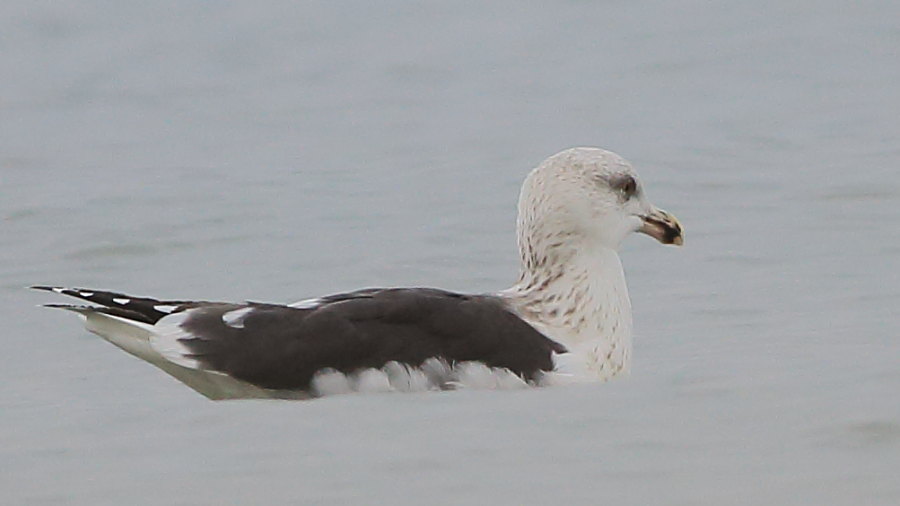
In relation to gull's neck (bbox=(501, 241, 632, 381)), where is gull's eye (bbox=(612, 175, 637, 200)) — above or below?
above

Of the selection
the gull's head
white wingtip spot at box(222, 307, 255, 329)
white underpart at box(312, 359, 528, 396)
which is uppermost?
the gull's head

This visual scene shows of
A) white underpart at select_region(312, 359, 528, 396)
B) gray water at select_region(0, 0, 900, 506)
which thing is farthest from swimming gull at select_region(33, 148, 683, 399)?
gray water at select_region(0, 0, 900, 506)

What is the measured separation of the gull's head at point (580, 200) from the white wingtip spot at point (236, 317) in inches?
46.6

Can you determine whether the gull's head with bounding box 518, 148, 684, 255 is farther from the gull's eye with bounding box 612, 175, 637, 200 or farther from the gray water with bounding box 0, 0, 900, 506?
the gray water with bounding box 0, 0, 900, 506

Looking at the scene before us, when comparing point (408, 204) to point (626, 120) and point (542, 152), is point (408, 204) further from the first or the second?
point (626, 120)

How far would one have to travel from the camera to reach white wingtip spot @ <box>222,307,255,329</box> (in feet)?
27.6

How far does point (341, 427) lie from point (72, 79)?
1019 centimetres

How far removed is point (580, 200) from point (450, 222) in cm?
343

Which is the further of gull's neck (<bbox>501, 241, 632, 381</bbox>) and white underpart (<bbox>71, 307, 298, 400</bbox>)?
gull's neck (<bbox>501, 241, 632, 381</bbox>)

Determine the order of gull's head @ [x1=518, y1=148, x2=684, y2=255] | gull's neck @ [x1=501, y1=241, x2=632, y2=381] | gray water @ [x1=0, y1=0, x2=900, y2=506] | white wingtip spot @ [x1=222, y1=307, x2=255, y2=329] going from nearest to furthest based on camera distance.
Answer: gray water @ [x1=0, y1=0, x2=900, y2=506], white wingtip spot @ [x1=222, y1=307, x2=255, y2=329], gull's neck @ [x1=501, y1=241, x2=632, y2=381], gull's head @ [x1=518, y1=148, x2=684, y2=255]

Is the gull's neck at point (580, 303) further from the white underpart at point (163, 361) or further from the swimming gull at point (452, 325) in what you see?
the white underpart at point (163, 361)

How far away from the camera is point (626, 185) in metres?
8.91

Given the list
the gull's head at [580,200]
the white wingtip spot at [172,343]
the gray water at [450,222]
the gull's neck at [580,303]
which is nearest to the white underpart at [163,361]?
the white wingtip spot at [172,343]

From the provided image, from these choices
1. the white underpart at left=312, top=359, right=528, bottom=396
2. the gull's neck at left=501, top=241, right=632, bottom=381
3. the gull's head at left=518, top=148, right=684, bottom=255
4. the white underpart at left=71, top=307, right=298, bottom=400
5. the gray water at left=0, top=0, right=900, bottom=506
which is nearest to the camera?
the gray water at left=0, top=0, right=900, bottom=506
